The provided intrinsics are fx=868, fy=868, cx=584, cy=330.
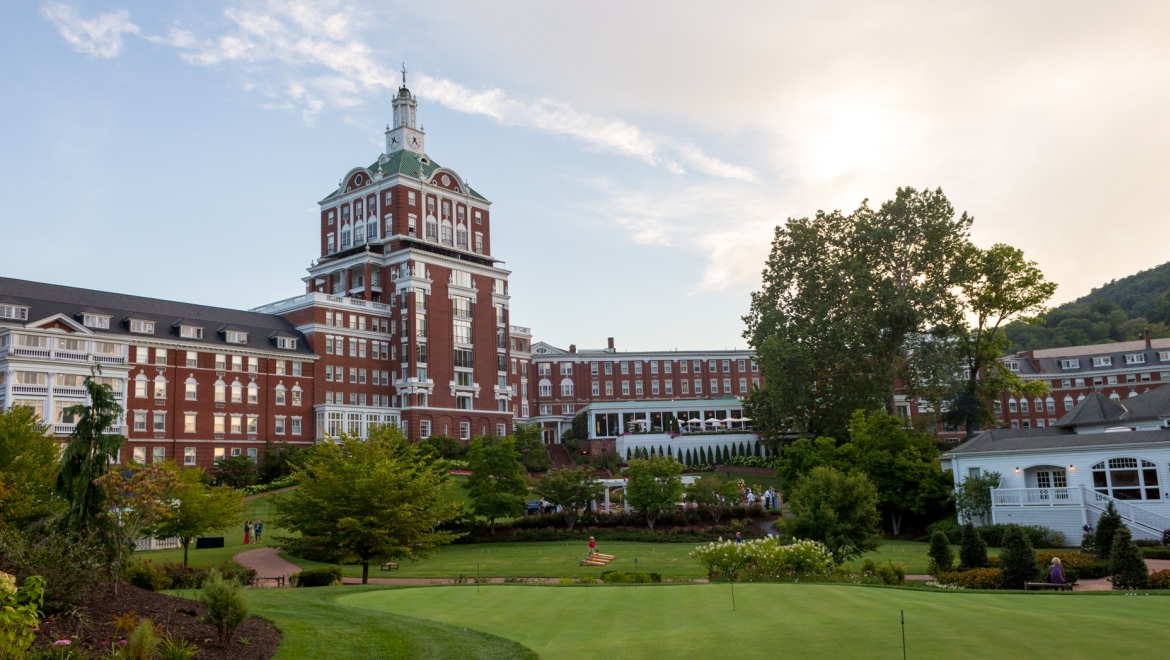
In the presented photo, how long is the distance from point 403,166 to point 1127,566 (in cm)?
7608

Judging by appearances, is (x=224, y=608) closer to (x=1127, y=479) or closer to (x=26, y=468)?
(x=26, y=468)

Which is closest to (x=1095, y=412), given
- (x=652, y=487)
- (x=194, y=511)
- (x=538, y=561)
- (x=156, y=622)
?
(x=652, y=487)

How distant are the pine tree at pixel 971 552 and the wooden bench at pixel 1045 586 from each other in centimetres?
353

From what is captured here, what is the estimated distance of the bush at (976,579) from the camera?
25047mm

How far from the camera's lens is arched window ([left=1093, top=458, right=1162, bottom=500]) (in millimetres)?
38031

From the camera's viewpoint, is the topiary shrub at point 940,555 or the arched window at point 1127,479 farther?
the arched window at point 1127,479

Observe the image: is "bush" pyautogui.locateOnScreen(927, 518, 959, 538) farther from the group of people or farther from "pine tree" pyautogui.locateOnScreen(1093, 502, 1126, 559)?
the group of people

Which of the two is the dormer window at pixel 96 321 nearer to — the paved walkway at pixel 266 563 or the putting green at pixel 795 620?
the paved walkway at pixel 266 563

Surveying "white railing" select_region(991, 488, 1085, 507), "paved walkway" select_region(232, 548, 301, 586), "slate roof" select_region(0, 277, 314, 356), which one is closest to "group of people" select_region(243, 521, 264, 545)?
"paved walkway" select_region(232, 548, 301, 586)

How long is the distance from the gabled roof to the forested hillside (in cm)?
8654

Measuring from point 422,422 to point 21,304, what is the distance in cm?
3442

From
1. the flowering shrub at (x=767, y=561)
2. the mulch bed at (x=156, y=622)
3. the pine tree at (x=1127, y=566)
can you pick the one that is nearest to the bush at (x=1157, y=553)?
the pine tree at (x=1127, y=566)

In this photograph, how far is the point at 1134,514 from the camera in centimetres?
3731

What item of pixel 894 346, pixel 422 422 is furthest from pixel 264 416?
pixel 894 346
